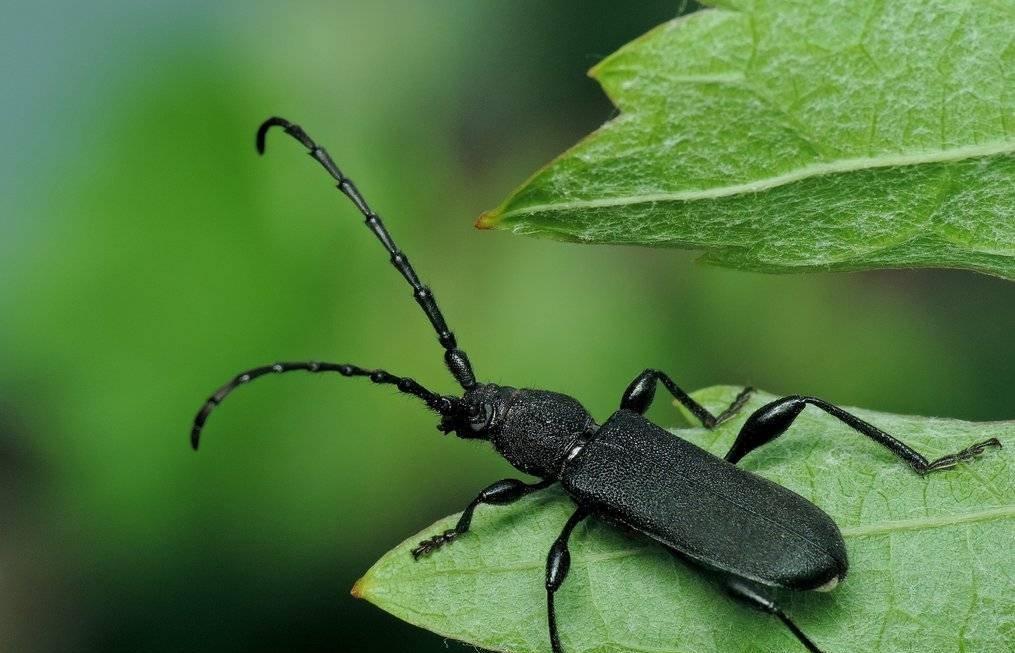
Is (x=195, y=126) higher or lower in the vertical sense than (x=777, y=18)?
higher

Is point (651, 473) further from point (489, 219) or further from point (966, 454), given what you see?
point (489, 219)

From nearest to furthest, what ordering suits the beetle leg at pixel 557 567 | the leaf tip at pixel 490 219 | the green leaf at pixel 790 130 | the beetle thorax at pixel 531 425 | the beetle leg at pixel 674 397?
1. the green leaf at pixel 790 130
2. the leaf tip at pixel 490 219
3. the beetle leg at pixel 557 567
4. the beetle leg at pixel 674 397
5. the beetle thorax at pixel 531 425

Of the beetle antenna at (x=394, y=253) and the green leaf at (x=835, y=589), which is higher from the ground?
the beetle antenna at (x=394, y=253)

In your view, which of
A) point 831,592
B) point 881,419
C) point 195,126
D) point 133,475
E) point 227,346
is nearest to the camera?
point 831,592

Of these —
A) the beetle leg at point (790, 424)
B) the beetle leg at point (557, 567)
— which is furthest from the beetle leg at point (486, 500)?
the beetle leg at point (790, 424)

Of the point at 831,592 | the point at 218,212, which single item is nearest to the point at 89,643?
the point at 218,212

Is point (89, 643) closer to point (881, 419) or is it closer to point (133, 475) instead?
point (133, 475)

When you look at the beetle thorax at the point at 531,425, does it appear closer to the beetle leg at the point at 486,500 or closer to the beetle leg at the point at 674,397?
the beetle leg at the point at 486,500

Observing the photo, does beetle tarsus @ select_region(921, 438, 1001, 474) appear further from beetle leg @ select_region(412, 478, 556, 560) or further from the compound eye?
the compound eye
